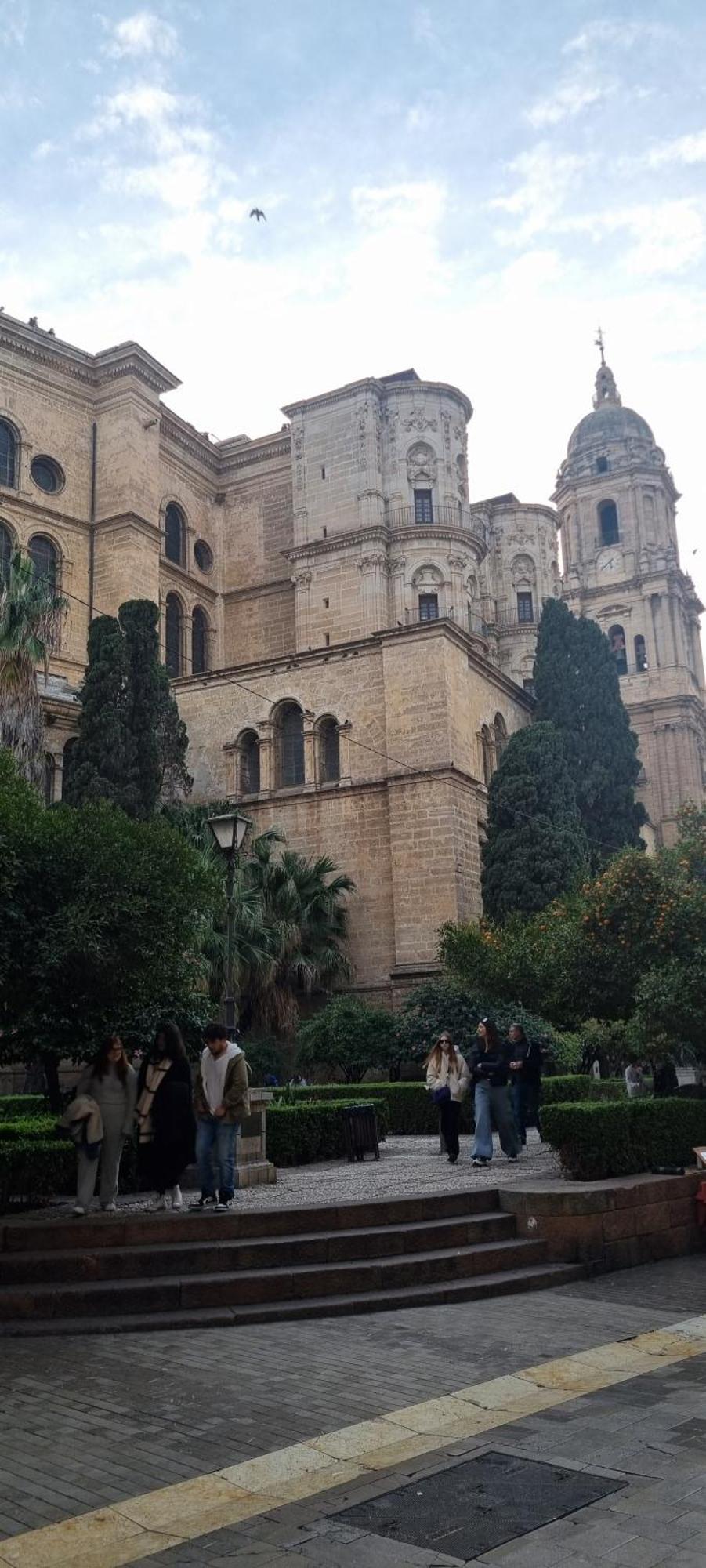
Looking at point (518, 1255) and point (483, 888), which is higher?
point (483, 888)

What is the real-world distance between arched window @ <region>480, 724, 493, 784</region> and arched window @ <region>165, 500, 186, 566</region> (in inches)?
558

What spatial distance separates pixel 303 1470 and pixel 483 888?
2210 cm

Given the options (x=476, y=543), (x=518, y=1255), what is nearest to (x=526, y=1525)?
(x=518, y=1255)

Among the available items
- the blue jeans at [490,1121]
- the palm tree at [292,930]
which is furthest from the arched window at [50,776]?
the blue jeans at [490,1121]

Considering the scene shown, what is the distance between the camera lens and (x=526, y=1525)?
13.7 ft

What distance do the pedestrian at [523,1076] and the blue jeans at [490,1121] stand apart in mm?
1128

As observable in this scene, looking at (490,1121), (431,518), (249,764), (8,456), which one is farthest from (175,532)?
(490,1121)

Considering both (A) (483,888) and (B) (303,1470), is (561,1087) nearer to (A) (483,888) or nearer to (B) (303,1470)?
(A) (483,888)

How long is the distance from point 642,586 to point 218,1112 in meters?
45.9

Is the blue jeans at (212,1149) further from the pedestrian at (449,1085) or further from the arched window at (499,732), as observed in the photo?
the arched window at (499,732)

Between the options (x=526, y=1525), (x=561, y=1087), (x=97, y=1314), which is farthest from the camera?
(x=561, y=1087)

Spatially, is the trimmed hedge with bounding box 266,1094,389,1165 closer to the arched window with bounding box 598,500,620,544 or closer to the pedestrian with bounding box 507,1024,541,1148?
the pedestrian with bounding box 507,1024,541,1148

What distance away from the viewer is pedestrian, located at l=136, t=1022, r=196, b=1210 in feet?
29.6

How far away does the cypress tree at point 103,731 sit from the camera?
24516mm
